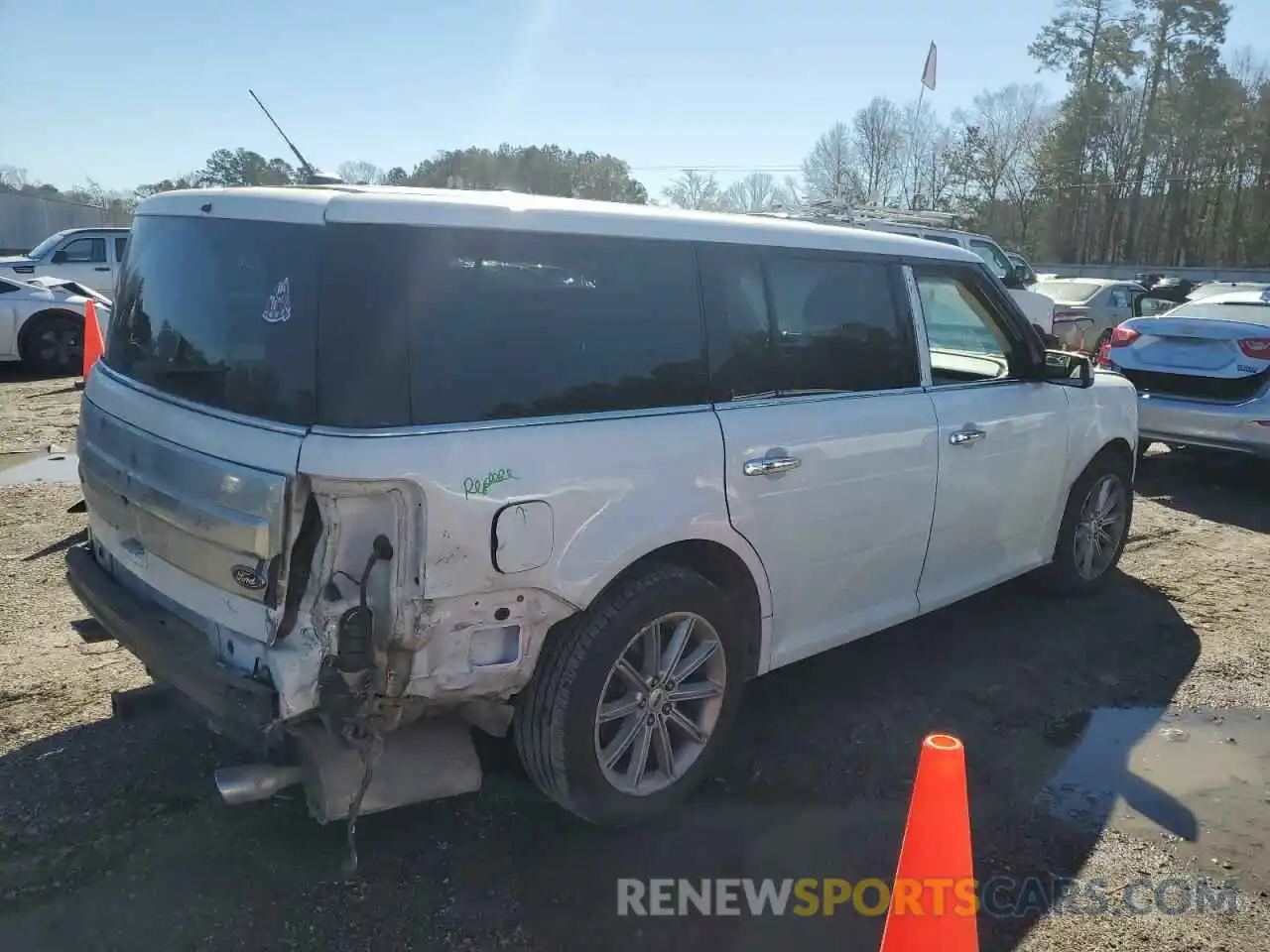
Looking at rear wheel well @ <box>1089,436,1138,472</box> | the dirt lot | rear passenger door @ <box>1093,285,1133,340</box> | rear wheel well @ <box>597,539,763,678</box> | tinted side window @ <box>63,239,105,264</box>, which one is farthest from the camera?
rear passenger door @ <box>1093,285,1133,340</box>

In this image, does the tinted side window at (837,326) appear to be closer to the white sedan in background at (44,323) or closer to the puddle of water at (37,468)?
the puddle of water at (37,468)

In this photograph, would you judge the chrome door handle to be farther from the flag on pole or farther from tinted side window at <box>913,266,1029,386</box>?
the flag on pole

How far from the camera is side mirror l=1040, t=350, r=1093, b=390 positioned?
4.65m

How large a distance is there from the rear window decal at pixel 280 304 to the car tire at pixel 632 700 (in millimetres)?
1156

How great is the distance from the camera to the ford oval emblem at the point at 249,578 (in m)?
2.54

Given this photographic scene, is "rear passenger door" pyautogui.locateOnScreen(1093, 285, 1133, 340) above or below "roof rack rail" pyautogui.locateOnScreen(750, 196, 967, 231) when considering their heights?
below

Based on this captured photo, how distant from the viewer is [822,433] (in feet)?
11.4

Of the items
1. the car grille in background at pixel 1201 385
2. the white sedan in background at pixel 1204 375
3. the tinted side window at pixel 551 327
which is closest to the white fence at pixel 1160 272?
the white sedan in background at pixel 1204 375

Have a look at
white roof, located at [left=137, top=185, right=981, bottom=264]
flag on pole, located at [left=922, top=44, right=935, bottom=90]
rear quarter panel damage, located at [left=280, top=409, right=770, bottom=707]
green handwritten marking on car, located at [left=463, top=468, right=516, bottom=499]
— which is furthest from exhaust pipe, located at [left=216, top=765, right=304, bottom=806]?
flag on pole, located at [left=922, top=44, right=935, bottom=90]

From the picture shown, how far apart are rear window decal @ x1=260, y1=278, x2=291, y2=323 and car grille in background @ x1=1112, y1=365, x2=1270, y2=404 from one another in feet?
24.8

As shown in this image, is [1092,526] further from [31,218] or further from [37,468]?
[31,218]

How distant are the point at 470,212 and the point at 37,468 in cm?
666

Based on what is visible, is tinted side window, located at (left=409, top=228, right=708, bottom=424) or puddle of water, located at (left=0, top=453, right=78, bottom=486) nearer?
tinted side window, located at (left=409, top=228, right=708, bottom=424)

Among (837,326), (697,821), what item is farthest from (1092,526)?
(697,821)
